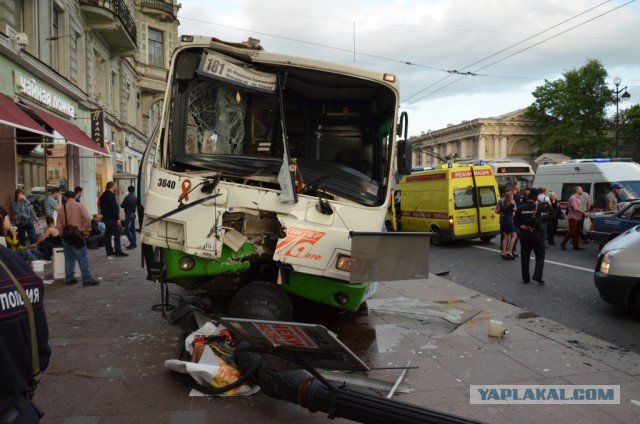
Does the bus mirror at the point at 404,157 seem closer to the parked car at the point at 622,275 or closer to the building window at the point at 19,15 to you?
the parked car at the point at 622,275

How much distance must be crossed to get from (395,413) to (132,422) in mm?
2194

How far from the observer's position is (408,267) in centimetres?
497

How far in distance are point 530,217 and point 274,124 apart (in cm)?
564

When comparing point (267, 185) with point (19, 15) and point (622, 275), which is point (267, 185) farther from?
point (19, 15)

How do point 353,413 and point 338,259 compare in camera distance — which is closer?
point 353,413

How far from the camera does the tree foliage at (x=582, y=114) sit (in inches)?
2014

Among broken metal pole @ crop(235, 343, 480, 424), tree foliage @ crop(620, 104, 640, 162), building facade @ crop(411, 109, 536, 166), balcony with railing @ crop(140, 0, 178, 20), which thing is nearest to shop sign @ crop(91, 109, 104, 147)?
balcony with railing @ crop(140, 0, 178, 20)

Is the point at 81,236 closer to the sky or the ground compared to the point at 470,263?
closer to the sky

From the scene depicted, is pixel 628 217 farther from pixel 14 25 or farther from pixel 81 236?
pixel 14 25

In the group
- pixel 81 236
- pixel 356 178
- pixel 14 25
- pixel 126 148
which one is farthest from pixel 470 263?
pixel 126 148

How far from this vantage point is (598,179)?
1655 centimetres

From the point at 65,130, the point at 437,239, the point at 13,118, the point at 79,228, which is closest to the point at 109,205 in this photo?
the point at 13,118

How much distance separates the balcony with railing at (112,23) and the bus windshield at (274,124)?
697 inches

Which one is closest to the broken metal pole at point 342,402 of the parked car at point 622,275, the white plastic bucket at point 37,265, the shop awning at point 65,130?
the parked car at point 622,275
